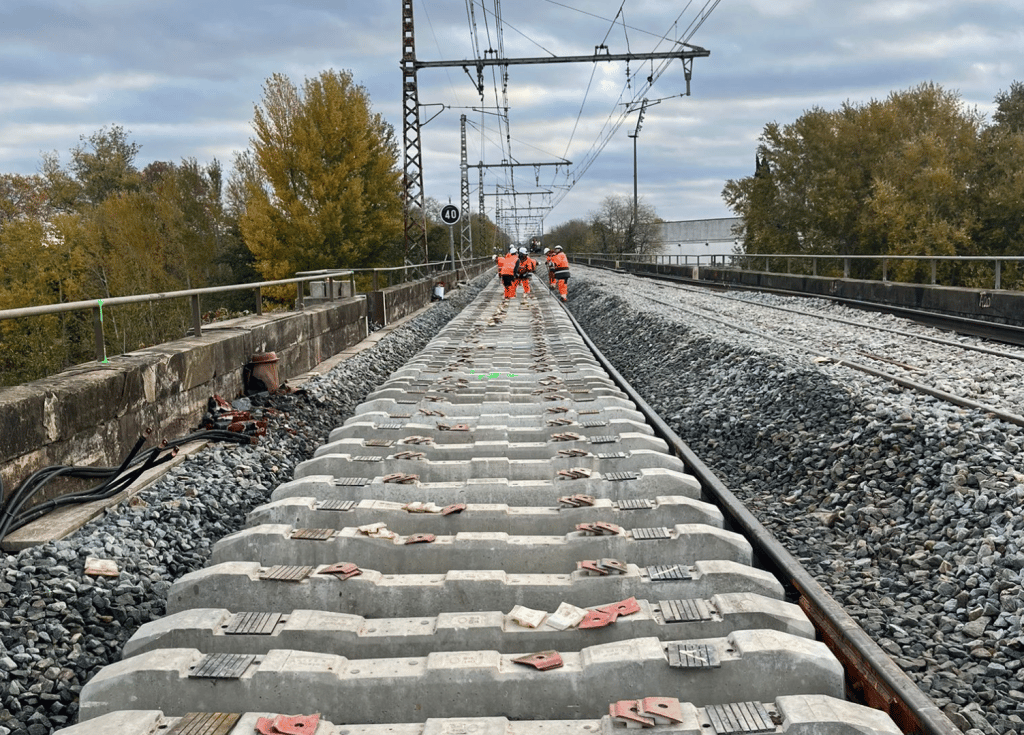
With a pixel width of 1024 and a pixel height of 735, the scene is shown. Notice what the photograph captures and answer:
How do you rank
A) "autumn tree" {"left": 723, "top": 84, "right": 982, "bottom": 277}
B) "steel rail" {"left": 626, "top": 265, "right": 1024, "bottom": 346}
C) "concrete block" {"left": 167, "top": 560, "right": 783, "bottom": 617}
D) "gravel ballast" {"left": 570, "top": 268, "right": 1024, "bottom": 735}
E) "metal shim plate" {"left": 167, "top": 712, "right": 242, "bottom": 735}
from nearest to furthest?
"metal shim plate" {"left": 167, "top": 712, "right": 242, "bottom": 735} → "concrete block" {"left": 167, "top": 560, "right": 783, "bottom": 617} → "gravel ballast" {"left": 570, "top": 268, "right": 1024, "bottom": 735} → "steel rail" {"left": 626, "top": 265, "right": 1024, "bottom": 346} → "autumn tree" {"left": 723, "top": 84, "right": 982, "bottom": 277}

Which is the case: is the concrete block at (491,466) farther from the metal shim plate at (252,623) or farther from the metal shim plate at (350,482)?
the metal shim plate at (252,623)

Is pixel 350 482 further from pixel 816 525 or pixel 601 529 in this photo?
pixel 816 525

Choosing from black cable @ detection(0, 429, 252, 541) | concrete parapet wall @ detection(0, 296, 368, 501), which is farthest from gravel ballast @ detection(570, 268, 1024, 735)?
concrete parapet wall @ detection(0, 296, 368, 501)

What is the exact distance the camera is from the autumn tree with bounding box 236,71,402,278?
3812 cm

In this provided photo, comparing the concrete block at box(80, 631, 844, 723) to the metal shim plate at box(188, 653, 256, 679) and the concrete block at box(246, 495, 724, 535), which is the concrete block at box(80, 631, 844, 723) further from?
the concrete block at box(246, 495, 724, 535)

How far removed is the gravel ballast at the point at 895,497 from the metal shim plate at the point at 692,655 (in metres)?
1.14

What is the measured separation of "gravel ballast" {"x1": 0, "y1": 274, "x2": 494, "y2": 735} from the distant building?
79.7m

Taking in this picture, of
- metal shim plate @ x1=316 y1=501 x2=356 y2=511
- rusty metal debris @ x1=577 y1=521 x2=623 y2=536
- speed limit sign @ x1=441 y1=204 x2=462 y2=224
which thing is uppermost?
speed limit sign @ x1=441 y1=204 x2=462 y2=224

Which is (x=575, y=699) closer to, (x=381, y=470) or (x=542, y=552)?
(x=542, y=552)

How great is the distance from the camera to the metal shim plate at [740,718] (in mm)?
2566

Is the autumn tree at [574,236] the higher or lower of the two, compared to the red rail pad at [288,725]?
higher

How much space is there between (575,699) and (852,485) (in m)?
3.70

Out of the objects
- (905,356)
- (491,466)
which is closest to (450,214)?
(905,356)

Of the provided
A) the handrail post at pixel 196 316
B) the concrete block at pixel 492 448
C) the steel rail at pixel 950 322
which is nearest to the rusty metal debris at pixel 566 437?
the concrete block at pixel 492 448
